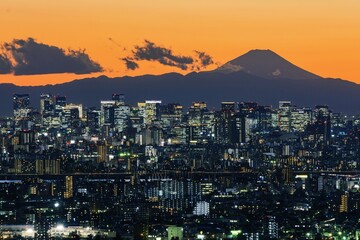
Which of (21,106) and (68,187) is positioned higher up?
(21,106)

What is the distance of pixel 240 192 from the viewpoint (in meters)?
33.9

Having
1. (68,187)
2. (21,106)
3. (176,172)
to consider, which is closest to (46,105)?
(21,106)

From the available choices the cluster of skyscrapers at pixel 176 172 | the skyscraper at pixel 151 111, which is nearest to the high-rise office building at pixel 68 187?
the cluster of skyscrapers at pixel 176 172

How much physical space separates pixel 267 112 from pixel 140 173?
1947 centimetres

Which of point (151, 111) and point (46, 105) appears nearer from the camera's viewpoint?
point (46, 105)

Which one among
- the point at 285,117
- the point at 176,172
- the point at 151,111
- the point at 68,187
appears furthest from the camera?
the point at 151,111

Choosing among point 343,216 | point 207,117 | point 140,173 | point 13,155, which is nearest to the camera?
point 343,216

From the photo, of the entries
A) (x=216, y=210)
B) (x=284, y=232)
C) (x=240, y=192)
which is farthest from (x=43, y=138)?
(x=284, y=232)

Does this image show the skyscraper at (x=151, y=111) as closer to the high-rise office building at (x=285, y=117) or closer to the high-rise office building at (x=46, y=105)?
the high-rise office building at (x=46, y=105)

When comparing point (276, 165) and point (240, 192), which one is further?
point (276, 165)

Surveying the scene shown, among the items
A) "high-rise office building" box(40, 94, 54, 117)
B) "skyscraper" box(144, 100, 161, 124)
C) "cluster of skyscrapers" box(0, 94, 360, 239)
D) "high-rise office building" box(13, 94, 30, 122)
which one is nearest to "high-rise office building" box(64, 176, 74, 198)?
"cluster of skyscrapers" box(0, 94, 360, 239)

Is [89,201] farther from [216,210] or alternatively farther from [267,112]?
[267,112]

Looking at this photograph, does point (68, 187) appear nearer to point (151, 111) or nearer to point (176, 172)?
point (176, 172)

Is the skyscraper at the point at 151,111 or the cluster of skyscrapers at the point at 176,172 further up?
the skyscraper at the point at 151,111
